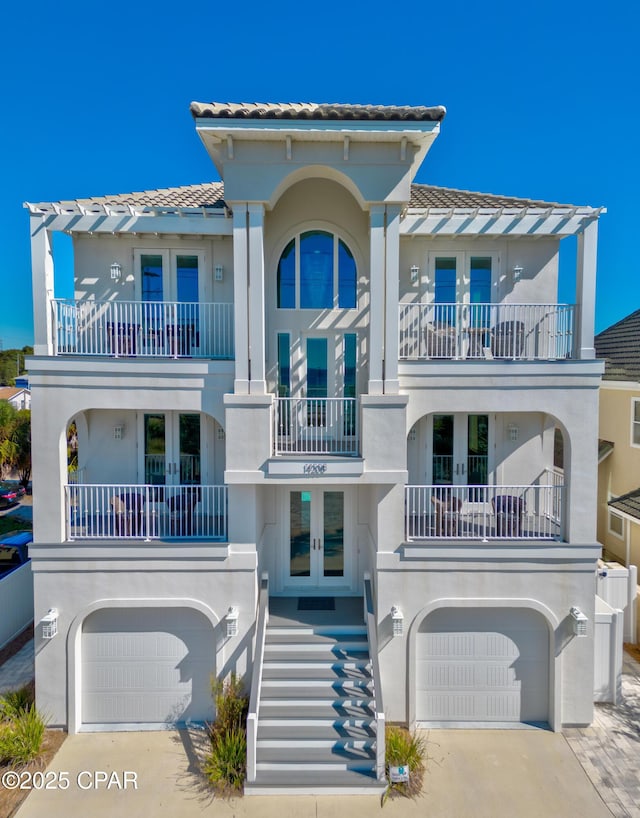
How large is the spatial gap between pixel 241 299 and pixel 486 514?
7.12 m

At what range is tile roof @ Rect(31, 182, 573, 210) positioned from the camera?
10.5 metres

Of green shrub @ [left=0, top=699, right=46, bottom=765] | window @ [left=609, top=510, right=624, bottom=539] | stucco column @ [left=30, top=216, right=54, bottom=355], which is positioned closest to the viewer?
green shrub @ [left=0, top=699, right=46, bottom=765]

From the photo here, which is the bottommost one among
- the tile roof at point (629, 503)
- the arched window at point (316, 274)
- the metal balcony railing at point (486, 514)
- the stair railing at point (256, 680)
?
the stair railing at point (256, 680)

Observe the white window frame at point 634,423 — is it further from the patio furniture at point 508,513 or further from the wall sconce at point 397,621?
the wall sconce at point 397,621

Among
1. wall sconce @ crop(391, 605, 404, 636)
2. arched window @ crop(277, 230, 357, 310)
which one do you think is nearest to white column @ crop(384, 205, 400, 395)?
arched window @ crop(277, 230, 357, 310)

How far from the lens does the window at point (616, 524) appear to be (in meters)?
14.9

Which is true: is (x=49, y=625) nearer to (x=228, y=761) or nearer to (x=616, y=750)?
(x=228, y=761)

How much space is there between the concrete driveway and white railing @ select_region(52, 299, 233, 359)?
7.72m

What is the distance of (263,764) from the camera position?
25.4 ft

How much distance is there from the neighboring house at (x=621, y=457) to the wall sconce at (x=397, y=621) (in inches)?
364

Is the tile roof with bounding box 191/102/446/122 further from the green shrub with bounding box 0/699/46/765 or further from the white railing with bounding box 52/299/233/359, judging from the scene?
the green shrub with bounding box 0/699/46/765

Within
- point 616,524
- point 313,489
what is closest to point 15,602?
point 313,489

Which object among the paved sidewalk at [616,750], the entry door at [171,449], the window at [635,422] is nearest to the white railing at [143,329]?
the entry door at [171,449]

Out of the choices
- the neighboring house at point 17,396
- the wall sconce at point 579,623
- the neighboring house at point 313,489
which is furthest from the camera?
the neighboring house at point 17,396
